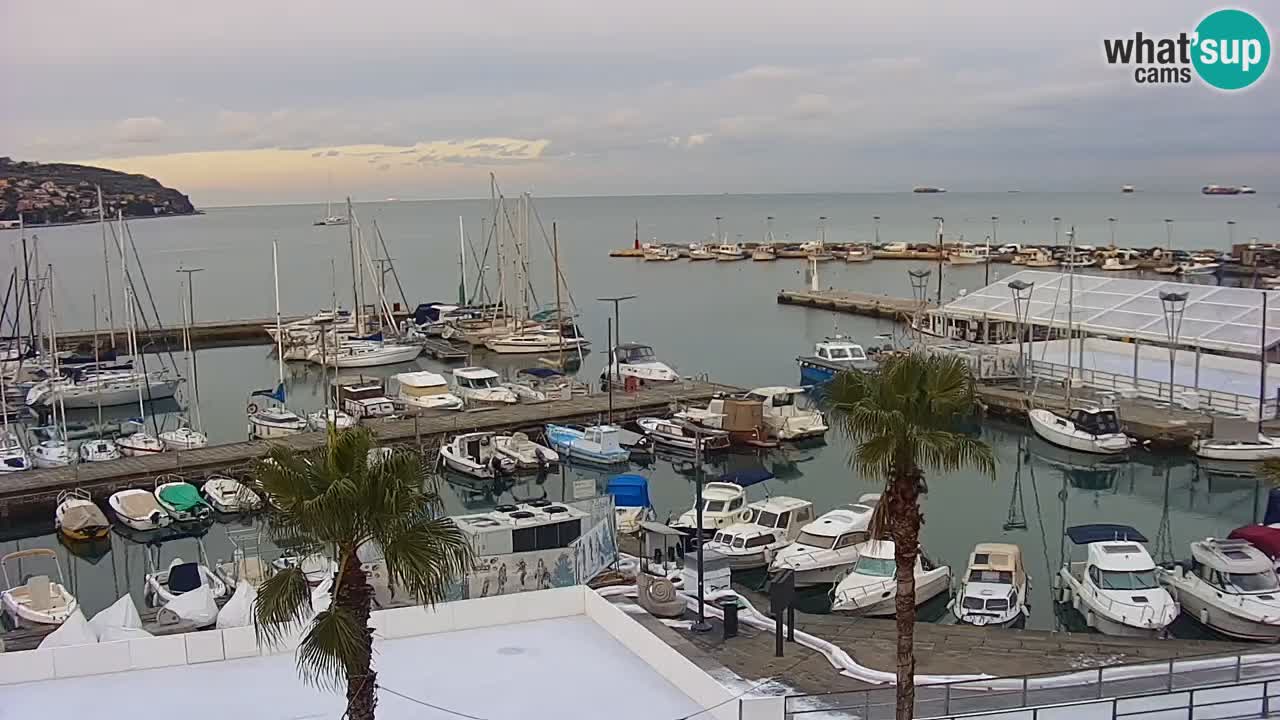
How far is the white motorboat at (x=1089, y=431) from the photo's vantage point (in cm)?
4038

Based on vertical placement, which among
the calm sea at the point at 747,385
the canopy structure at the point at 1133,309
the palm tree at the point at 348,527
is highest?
the palm tree at the point at 348,527

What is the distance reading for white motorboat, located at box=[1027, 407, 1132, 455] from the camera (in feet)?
132

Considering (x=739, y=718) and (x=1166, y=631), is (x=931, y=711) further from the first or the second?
(x=1166, y=631)

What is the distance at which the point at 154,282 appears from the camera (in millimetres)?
142250

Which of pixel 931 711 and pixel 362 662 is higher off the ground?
pixel 362 662

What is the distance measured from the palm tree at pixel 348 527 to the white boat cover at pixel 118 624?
29.5 feet

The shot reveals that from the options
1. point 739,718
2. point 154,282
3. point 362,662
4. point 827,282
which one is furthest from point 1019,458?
Answer: point 154,282

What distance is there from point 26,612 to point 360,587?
19738 millimetres

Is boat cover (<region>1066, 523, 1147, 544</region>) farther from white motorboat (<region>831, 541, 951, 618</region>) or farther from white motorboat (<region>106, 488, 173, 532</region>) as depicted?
white motorboat (<region>106, 488, 173, 532</region>)

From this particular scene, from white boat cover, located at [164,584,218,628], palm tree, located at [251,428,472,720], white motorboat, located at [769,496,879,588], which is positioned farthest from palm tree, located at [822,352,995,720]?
white boat cover, located at [164,584,218,628]

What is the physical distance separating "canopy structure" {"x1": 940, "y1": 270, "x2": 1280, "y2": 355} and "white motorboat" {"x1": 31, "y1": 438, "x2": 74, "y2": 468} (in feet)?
125

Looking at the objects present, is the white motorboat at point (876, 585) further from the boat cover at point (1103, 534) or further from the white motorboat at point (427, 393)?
the white motorboat at point (427, 393)

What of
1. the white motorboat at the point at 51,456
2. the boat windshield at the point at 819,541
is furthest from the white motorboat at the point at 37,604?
the boat windshield at the point at 819,541

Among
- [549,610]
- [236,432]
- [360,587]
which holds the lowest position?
[236,432]
